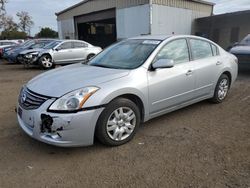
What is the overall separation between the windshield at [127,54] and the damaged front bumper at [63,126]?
1.10m

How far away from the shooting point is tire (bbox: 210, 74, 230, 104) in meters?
5.19

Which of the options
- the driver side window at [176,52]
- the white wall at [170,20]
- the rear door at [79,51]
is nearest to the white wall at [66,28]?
the white wall at [170,20]

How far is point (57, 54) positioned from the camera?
12.2 metres

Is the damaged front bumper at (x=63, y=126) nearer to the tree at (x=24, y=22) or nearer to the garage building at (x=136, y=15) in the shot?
the garage building at (x=136, y=15)

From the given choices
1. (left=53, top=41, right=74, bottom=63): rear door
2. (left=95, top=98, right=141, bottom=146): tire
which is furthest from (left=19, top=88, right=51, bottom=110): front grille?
(left=53, top=41, right=74, bottom=63): rear door

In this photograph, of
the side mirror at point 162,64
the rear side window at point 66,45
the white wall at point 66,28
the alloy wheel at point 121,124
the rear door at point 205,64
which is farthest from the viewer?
the white wall at point 66,28

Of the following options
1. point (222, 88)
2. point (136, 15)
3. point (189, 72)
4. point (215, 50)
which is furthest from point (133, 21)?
point (189, 72)

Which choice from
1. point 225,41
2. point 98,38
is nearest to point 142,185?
point 225,41

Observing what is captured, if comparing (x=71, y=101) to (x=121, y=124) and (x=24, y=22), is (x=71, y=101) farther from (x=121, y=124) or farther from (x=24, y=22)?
(x=24, y=22)

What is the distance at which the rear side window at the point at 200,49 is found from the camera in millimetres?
4605

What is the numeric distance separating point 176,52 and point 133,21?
54.0 ft

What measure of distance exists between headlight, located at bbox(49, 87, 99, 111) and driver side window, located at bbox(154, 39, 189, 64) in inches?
57.8

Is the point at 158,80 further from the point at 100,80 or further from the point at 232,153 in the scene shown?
the point at 232,153

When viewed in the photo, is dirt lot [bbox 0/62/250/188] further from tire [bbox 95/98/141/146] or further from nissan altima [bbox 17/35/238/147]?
nissan altima [bbox 17/35/238/147]
